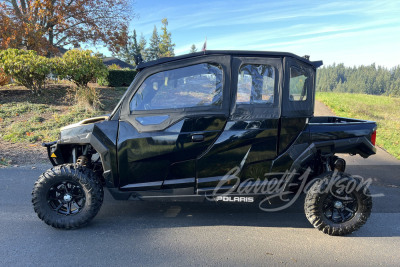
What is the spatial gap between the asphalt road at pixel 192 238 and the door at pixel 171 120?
0.57 m

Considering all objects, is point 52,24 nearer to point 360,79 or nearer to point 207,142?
point 207,142

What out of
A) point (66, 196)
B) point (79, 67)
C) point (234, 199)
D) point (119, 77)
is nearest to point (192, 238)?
point (234, 199)

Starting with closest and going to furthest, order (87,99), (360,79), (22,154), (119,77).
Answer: (22,154) → (87,99) → (119,77) → (360,79)

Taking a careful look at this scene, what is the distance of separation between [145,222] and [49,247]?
1047mm

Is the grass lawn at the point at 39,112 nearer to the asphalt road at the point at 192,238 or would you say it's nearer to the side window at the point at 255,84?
the asphalt road at the point at 192,238

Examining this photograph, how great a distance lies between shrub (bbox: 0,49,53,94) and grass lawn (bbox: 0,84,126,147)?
829mm

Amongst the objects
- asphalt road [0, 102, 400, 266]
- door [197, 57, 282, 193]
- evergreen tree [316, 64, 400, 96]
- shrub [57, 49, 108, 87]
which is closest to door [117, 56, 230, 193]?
door [197, 57, 282, 193]

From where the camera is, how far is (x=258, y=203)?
4.12 metres

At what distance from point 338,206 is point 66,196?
123 inches

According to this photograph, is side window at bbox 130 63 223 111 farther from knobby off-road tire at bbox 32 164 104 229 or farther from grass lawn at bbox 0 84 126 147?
grass lawn at bbox 0 84 126 147

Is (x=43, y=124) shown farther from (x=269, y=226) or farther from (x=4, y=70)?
(x=269, y=226)

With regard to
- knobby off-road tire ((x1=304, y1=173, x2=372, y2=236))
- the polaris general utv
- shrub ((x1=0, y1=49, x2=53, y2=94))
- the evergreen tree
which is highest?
the evergreen tree

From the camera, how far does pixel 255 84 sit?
3.18 m

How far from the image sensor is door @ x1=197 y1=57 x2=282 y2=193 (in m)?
3.14
